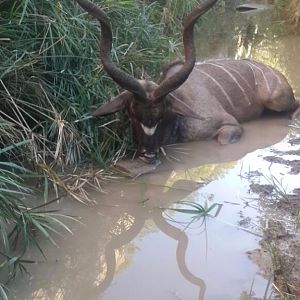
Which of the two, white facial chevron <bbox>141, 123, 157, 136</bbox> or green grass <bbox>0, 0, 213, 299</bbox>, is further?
white facial chevron <bbox>141, 123, 157, 136</bbox>

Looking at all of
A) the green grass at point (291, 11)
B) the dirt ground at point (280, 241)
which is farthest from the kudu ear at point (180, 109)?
the green grass at point (291, 11)

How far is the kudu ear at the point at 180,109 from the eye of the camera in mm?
5211

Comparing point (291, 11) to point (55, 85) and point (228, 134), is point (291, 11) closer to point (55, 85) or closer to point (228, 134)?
point (228, 134)

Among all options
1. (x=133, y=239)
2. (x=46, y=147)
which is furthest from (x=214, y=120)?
(x=133, y=239)

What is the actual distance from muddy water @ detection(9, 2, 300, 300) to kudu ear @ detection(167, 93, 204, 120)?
28 cm

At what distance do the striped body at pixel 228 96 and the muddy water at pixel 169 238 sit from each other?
0.61 feet

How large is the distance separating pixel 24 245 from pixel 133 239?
650mm

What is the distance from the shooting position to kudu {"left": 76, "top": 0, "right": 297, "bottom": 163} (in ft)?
15.8

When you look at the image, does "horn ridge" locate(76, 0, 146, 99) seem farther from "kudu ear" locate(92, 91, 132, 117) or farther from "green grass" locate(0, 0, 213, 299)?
"green grass" locate(0, 0, 213, 299)

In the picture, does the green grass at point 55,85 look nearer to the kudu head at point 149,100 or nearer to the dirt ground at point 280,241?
the kudu head at point 149,100

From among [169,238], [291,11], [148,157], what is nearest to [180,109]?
[148,157]

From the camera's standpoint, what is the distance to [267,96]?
619 cm

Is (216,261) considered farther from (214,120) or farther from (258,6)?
(258,6)

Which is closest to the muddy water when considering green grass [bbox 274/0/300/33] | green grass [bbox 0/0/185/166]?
green grass [bbox 0/0/185/166]
